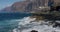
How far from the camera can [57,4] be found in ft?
14.2

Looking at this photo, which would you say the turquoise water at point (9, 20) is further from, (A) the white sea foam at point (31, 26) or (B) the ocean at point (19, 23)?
(A) the white sea foam at point (31, 26)

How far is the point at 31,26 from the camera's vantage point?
4336mm

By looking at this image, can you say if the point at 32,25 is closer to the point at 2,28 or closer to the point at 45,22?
the point at 45,22

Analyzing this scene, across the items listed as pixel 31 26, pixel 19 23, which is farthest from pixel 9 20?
pixel 31 26

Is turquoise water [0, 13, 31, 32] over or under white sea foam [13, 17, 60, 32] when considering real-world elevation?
over

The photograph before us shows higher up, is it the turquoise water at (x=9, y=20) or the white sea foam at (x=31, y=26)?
the turquoise water at (x=9, y=20)

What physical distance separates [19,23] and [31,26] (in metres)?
0.31

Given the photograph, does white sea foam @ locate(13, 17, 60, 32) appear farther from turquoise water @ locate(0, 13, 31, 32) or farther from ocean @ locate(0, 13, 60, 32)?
turquoise water @ locate(0, 13, 31, 32)

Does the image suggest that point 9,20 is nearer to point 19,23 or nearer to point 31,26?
point 19,23

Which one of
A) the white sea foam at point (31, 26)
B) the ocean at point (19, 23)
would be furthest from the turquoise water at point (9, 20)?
the white sea foam at point (31, 26)

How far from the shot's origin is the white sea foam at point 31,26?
4.20 meters

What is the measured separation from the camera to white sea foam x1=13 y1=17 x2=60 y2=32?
13.8 feet

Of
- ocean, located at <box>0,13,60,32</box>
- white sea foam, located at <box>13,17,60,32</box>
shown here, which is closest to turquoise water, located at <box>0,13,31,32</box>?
ocean, located at <box>0,13,60,32</box>

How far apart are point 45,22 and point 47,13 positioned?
22 centimetres
